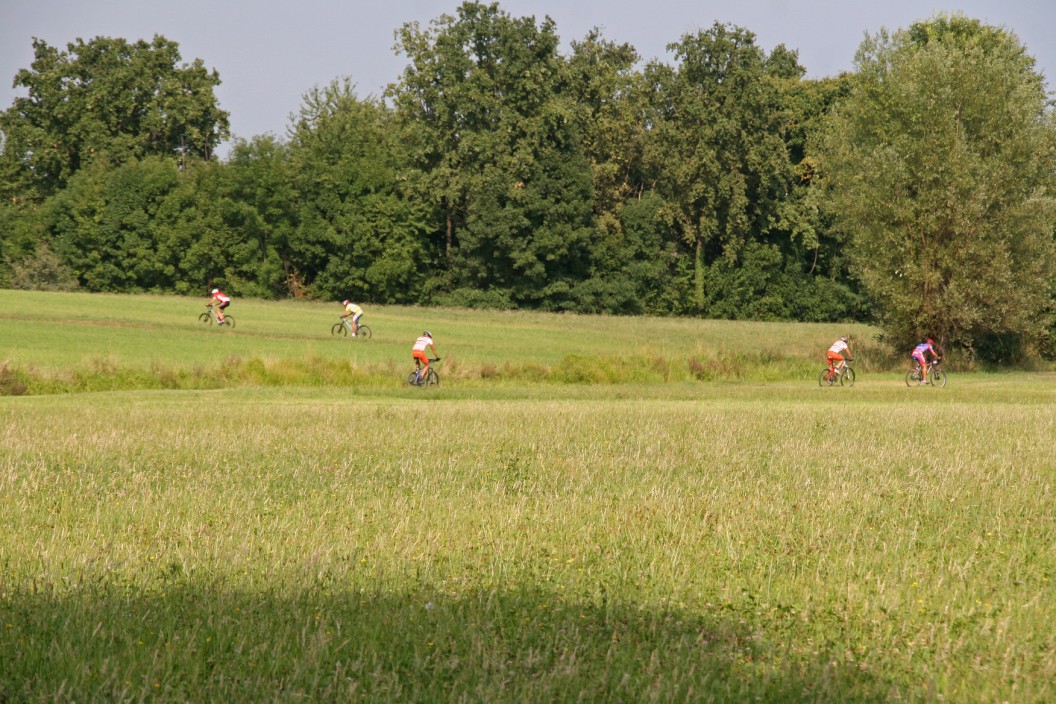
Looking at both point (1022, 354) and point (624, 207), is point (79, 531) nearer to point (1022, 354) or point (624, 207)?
point (1022, 354)

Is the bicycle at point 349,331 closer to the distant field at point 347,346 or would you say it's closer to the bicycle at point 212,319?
the distant field at point 347,346

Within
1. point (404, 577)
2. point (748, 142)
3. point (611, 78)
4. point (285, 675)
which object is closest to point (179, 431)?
point (404, 577)

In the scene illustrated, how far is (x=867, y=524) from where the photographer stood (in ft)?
34.1

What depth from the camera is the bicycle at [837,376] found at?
3997 centimetres

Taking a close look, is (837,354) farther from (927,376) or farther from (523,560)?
(523,560)

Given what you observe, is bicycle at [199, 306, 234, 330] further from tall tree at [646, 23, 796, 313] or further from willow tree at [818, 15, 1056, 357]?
tall tree at [646, 23, 796, 313]

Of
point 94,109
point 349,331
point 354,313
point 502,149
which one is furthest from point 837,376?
point 94,109

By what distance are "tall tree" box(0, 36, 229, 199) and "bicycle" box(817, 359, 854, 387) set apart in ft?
225

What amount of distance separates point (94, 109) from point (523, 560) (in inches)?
3746

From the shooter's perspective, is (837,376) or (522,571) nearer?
(522,571)

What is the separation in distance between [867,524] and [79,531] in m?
6.72

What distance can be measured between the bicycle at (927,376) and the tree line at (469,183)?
131 ft

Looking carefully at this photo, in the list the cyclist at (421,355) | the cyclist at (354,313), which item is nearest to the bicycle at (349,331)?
the cyclist at (354,313)

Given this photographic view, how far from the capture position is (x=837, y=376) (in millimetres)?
40469
